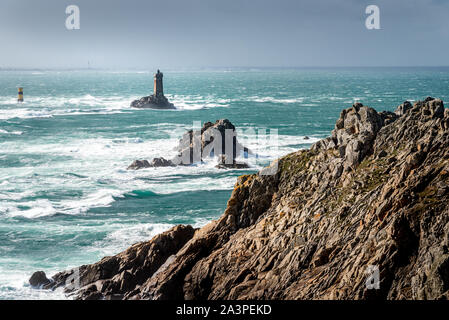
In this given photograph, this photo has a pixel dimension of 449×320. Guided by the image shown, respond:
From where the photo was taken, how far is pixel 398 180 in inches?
834

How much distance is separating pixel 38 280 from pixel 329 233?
16661 millimetres

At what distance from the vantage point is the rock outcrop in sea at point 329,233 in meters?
18.9

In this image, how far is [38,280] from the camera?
Answer: 31188 mm

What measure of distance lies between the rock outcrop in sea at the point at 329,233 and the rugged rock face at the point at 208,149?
113 feet

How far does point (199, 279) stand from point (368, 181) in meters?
8.09

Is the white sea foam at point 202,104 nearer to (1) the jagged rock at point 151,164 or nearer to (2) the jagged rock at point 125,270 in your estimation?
(1) the jagged rock at point 151,164

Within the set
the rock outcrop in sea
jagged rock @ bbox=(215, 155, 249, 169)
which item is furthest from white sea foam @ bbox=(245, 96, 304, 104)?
the rock outcrop in sea

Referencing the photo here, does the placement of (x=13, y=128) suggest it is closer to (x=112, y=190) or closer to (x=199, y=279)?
(x=112, y=190)

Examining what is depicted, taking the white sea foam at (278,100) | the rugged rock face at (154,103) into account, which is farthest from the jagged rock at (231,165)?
the white sea foam at (278,100)

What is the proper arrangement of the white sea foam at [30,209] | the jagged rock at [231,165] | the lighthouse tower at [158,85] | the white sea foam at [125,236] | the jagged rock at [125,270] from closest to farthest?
the jagged rock at [125,270] < the white sea foam at [125,236] < the white sea foam at [30,209] < the jagged rock at [231,165] < the lighthouse tower at [158,85]

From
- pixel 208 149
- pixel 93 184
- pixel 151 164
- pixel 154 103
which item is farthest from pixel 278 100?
pixel 93 184

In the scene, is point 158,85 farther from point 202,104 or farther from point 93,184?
point 93,184

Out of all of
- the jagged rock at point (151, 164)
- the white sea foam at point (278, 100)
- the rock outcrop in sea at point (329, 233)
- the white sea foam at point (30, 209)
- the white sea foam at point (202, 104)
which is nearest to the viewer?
the rock outcrop in sea at point (329, 233)

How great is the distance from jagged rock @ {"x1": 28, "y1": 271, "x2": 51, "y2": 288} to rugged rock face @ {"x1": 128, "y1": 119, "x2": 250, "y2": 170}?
3245 centimetres
